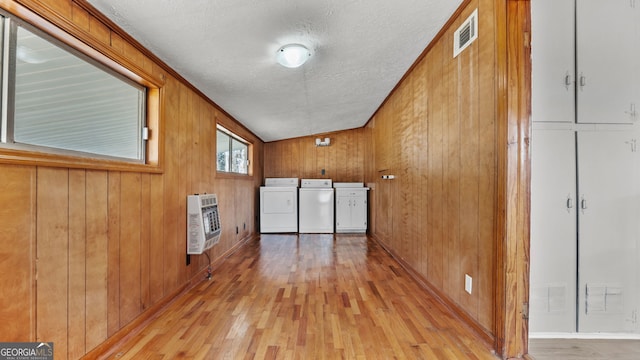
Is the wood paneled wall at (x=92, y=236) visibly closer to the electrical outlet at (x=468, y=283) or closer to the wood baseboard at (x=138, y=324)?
the wood baseboard at (x=138, y=324)

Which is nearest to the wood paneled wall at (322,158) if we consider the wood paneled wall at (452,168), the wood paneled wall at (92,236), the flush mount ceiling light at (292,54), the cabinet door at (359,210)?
the cabinet door at (359,210)

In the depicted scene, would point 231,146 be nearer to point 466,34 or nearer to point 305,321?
point 305,321

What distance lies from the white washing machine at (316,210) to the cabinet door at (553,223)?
12.5ft

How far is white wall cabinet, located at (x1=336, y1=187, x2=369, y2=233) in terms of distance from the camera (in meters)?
5.35

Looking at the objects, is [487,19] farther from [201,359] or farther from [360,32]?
[201,359]

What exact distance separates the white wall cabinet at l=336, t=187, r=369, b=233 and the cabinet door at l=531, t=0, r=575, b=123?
12.3 ft

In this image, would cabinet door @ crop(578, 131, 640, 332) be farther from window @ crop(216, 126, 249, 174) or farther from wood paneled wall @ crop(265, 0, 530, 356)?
window @ crop(216, 126, 249, 174)

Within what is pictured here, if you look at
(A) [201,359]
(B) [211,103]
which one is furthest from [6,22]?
(B) [211,103]

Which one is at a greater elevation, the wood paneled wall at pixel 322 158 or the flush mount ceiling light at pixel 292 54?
the flush mount ceiling light at pixel 292 54

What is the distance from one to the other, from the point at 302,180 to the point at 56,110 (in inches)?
176

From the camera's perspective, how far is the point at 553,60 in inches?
67.9

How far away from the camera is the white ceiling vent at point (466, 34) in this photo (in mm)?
1726

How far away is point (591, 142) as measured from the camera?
5.76 feet

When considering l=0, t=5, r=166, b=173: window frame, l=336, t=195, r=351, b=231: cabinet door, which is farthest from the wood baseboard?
l=336, t=195, r=351, b=231: cabinet door
